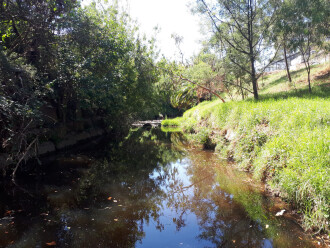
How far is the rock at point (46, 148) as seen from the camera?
36.0 feet

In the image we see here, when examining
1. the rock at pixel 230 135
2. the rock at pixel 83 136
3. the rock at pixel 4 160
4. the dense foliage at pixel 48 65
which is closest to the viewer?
the dense foliage at pixel 48 65

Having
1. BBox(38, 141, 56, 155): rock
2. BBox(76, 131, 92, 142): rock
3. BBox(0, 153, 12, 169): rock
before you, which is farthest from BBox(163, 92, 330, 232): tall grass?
BBox(76, 131, 92, 142): rock

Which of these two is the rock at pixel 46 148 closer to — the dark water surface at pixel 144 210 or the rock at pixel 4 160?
the dark water surface at pixel 144 210

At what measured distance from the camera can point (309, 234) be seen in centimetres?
410

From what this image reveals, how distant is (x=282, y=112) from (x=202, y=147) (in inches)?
193

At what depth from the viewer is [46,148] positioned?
11.4 m

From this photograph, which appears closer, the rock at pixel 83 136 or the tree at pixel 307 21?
the tree at pixel 307 21

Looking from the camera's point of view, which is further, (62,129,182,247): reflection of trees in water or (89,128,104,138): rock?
(89,128,104,138): rock

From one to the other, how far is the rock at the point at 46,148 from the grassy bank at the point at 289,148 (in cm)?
800

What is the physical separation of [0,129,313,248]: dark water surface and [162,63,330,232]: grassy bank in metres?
0.45

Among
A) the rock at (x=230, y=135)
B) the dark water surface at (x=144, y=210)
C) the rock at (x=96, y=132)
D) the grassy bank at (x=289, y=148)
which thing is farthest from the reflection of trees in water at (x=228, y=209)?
the rock at (x=96, y=132)

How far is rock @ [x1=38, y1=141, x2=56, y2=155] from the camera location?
10978 millimetres

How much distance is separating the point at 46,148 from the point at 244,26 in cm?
1187

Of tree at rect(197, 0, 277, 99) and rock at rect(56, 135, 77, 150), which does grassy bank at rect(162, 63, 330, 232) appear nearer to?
tree at rect(197, 0, 277, 99)
